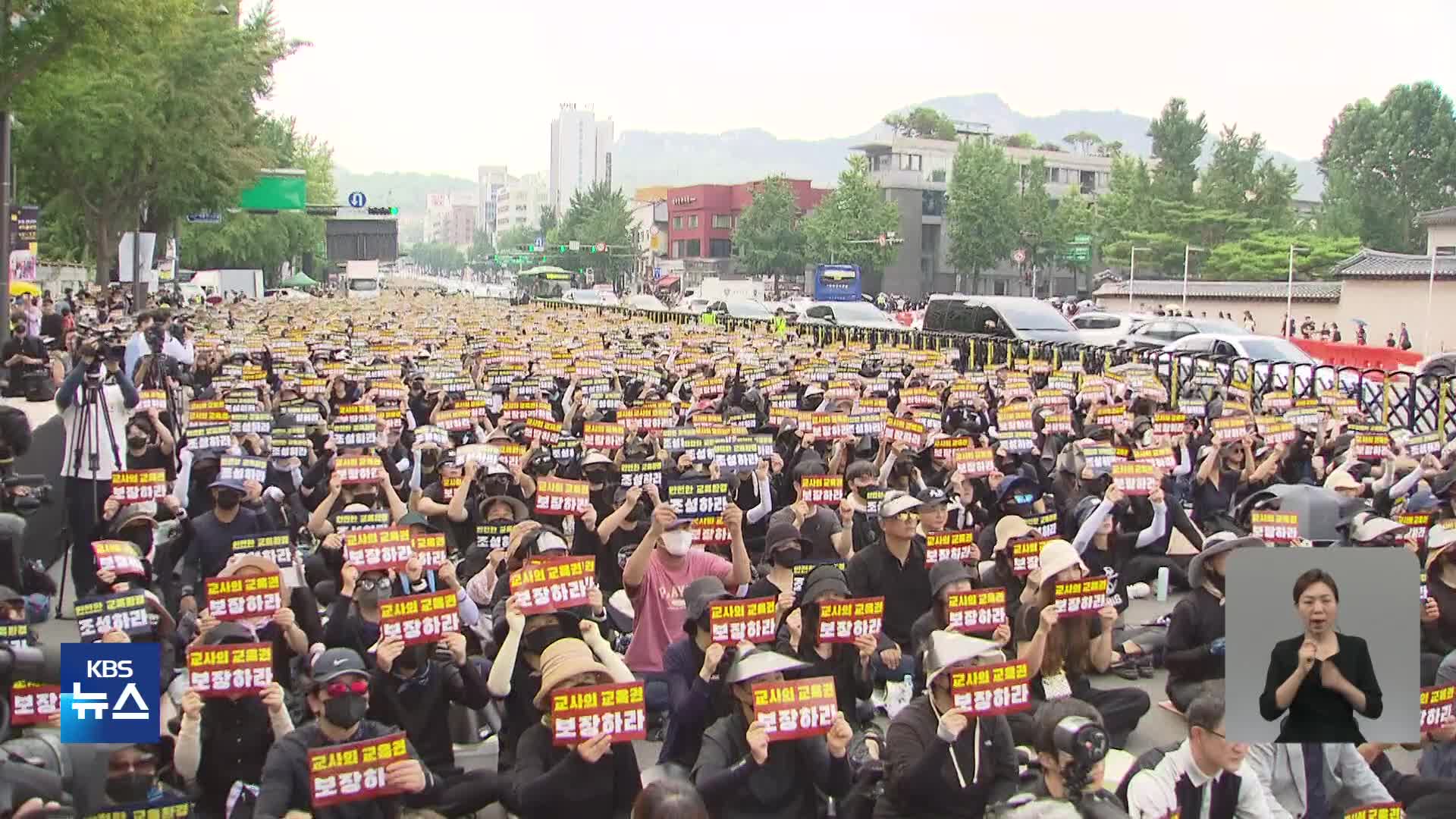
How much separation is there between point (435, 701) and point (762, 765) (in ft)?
5.64

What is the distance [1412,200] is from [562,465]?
71110mm

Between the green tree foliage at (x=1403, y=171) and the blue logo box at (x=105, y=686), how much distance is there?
245 ft

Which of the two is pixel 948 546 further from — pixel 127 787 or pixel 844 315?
pixel 844 315

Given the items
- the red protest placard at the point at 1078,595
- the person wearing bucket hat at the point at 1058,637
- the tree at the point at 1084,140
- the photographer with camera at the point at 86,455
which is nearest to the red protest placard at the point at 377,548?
the person wearing bucket hat at the point at 1058,637

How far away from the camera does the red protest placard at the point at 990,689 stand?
5.83 meters

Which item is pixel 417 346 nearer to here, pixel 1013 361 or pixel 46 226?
pixel 1013 361

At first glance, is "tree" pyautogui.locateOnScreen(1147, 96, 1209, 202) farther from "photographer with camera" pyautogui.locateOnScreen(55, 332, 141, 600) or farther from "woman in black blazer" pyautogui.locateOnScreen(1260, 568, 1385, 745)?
"woman in black blazer" pyautogui.locateOnScreen(1260, 568, 1385, 745)

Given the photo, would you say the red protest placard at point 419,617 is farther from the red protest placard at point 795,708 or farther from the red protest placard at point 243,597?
the red protest placard at point 795,708

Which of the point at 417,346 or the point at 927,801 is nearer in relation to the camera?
the point at 927,801

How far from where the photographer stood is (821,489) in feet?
32.8

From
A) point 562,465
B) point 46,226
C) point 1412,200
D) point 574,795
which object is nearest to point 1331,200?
point 1412,200

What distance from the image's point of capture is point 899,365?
22.4 meters

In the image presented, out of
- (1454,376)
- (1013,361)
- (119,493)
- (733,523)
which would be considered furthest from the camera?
(1013,361)

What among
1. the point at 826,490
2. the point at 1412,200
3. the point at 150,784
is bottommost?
the point at 150,784
